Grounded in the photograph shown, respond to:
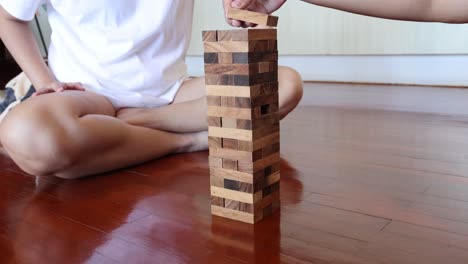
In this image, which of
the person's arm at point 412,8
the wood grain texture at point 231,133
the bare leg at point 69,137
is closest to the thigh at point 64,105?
the bare leg at point 69,137

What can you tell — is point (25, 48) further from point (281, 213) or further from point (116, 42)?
point (281, 213)

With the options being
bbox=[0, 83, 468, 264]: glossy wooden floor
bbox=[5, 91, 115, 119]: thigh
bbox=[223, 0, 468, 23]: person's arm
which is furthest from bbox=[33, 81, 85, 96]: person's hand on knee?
bbox=[223, 0, 468, 23]: person's arm

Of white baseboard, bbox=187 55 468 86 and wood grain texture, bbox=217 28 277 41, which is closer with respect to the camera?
wood grain texture, bbox=217 28 277 41

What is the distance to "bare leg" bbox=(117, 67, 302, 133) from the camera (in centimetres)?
98

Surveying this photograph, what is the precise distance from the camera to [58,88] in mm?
904

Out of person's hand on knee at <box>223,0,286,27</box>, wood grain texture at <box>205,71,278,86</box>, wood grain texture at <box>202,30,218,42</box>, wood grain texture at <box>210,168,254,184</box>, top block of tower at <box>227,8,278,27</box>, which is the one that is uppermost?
person's hand on knee at <box>223,0,286,27</box>

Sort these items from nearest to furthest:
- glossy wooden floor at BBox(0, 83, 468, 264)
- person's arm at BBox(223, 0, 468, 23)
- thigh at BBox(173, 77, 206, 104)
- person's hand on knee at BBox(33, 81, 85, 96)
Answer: person's arm at BBox(223, 0, 468, 23) < glossy wooden floor at BBox(0, 83, 468, 264) < person's hand on knee at BBox(33, 81, 85, 96) < thigh at BBox(173, 77, 206, 104)

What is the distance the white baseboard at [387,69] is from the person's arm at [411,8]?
1.61 meters

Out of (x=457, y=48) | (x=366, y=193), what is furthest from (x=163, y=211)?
(x=457, y=48)

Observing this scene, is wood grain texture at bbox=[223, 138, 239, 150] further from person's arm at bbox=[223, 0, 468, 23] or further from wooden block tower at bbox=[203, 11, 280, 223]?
person's arm at bbox=[223, 0, 468, 23]

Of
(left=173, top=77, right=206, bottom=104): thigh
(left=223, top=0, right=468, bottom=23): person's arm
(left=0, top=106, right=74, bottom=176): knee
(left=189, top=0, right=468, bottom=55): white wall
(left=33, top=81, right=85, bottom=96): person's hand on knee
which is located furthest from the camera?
(left=189, top=0, right=468, bottom=55): white wall

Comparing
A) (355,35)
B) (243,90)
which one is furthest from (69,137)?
(355,35)

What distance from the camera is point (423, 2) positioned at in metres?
0.44

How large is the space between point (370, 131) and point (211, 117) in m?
0.63
